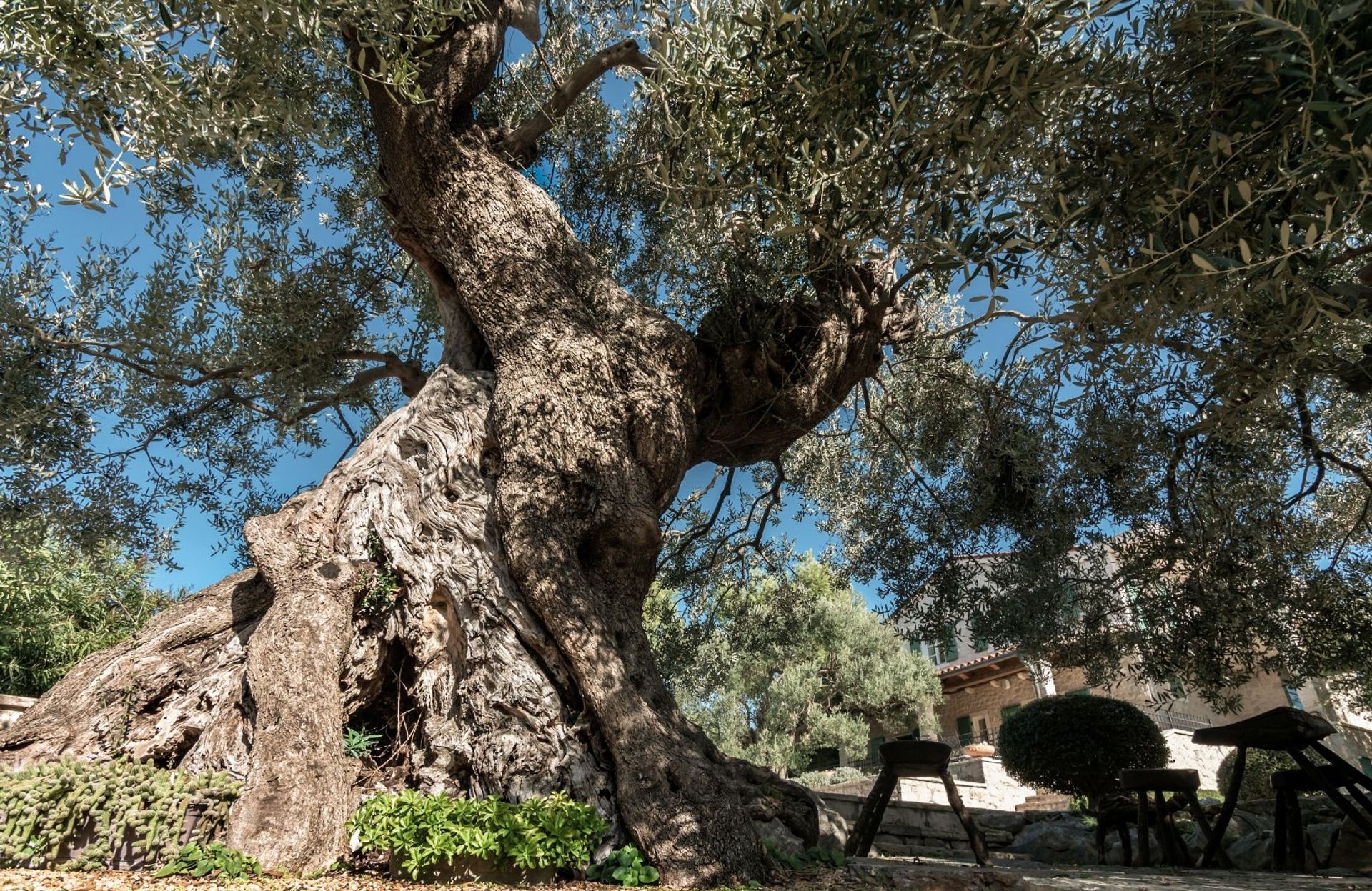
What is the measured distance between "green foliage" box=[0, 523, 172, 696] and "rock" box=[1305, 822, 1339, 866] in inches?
558

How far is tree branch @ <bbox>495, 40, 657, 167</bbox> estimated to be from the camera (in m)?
9.00

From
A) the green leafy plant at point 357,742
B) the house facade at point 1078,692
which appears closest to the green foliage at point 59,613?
the green leafy plant at point 357,742

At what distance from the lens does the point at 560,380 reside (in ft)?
23.5

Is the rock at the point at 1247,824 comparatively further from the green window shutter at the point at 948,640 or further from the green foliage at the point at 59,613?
the green foliage at the point at 59,613

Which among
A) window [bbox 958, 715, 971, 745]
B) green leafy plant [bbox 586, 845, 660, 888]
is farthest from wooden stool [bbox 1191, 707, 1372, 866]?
window [bbox 958, 715, 971, 745]

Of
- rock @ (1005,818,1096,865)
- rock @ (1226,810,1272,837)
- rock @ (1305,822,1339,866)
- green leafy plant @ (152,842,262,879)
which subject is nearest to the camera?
green leafy plant @ (152,842,262,879)

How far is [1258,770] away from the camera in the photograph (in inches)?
643

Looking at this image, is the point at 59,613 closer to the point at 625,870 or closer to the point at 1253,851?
the point at 625,870

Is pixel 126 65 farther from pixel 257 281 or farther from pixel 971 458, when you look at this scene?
pixel 971 458

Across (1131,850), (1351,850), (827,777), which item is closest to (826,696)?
(827,777)

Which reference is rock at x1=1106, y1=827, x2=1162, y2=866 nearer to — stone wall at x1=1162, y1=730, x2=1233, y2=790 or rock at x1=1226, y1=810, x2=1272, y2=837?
rock at x1=1226, y1=810, x2=1272, y2=837

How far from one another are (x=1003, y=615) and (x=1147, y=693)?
17.4 m

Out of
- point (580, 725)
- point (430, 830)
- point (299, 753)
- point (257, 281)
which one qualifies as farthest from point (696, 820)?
point (257, 281)

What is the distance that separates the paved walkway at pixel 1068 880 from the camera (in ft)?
16.2
